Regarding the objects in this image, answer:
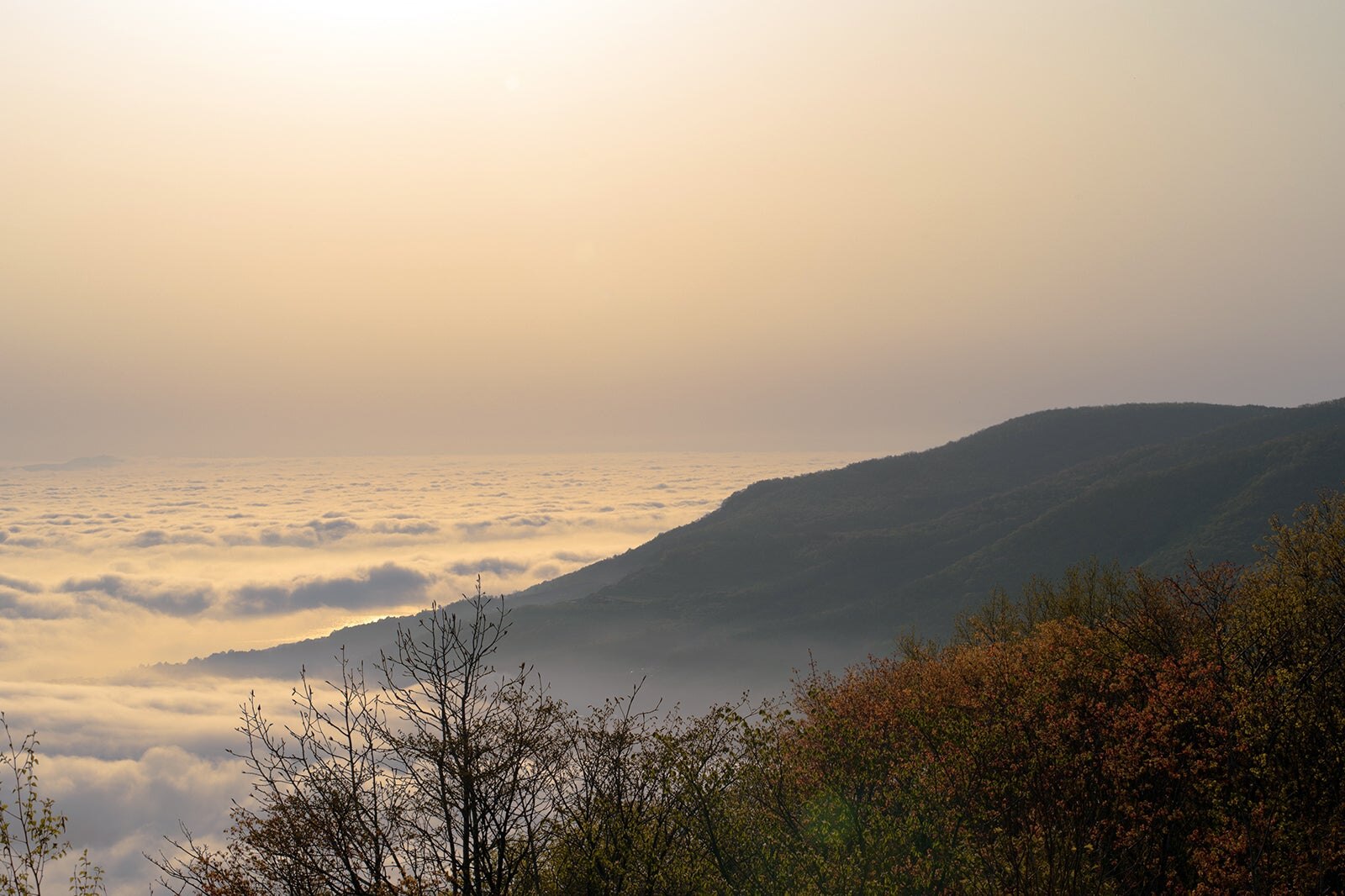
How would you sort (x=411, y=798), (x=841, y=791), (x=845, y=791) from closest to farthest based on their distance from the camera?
(x=411, y=798) → (x=841, y=791) → (x=845, y=791)

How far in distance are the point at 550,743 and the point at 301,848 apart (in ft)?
25.8

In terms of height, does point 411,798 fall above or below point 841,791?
above

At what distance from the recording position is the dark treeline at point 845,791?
28.4m

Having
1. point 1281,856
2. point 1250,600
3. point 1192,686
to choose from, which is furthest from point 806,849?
point 1250,600

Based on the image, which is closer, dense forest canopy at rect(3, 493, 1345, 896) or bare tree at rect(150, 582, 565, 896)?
bare tree at rect(150, 582, 565, 896)

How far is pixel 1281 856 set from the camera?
30562mm

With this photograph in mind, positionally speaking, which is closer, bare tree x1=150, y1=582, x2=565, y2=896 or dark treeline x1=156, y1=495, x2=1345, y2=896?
bare tree x1=150, y1=582, x2=565, y2=896

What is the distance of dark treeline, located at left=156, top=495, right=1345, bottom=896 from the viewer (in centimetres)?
2842

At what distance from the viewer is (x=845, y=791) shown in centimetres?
3825

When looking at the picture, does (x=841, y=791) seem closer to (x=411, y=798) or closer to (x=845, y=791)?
(x=845, y=791)

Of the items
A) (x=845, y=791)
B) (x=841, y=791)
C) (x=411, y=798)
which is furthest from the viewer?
A: (x=845, y=791)

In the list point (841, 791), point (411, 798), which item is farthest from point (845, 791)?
point (411, 798)

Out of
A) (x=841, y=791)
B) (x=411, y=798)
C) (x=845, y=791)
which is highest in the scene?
(x=411, y=798)

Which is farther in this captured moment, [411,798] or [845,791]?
[845,791]
